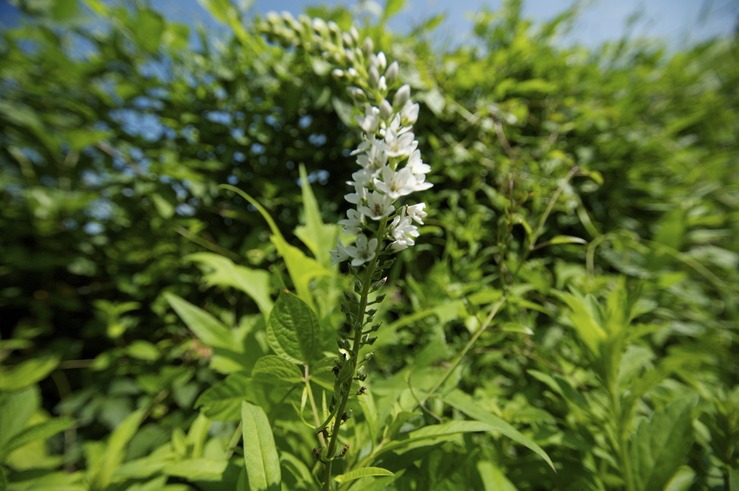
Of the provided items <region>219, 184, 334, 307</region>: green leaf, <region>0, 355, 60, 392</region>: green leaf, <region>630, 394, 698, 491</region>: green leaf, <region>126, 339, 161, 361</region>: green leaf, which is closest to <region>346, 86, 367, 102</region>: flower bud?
<region>219, 184, 334, 307</region>: green leaf

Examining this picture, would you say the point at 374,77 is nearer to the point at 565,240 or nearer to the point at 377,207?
the point at 377,207

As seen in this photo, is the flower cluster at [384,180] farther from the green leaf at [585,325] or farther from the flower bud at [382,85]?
the green leaf at [585,325]

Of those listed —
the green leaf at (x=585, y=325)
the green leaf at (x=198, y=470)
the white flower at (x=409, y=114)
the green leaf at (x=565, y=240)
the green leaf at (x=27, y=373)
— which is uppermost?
the white flower at (x=409, y=114)

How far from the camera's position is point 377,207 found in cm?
54

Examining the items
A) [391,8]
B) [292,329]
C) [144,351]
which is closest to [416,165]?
[292,329]

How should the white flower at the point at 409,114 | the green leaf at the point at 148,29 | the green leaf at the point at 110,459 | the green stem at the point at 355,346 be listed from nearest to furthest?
the green stem at the point at 355,346 → the white flower at the point at 409,114 → the green leaf at the point at 110,459 → the green leaf at the point at 148,29

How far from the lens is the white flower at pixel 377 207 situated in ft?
1.70

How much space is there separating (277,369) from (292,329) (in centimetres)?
7

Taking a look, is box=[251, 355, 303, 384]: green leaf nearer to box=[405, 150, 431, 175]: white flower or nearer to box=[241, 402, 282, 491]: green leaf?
box=[241, 402, 282, 491]: green leaf

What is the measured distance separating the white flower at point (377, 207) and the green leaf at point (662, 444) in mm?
758

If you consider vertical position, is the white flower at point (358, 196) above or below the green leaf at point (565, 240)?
below

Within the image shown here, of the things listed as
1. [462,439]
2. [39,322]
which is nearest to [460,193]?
[462,439]

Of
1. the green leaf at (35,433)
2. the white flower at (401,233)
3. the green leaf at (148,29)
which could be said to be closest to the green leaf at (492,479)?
the white flower at (401,233)

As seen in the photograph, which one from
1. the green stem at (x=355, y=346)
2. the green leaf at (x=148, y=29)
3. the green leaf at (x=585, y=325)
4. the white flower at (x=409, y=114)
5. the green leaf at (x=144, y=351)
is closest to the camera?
the green stem at (x=355, y=346)
